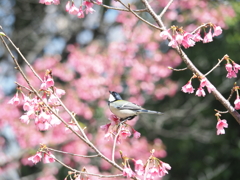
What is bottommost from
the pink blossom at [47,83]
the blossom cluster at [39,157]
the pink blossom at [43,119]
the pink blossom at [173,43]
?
the blossom cluster at [39,157]

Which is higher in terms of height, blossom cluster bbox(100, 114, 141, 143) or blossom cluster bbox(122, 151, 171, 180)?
blossom cluster bbox(100, 114, 141, 143)

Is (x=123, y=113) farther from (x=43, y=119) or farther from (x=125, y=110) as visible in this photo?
(x=43, y=119)

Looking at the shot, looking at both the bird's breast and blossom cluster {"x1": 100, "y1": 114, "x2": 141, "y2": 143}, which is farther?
the bird's breast

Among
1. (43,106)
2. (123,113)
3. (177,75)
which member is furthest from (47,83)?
(177,75)

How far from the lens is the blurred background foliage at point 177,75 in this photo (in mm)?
6957

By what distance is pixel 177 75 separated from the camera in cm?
860

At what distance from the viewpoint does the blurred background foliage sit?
274 inches

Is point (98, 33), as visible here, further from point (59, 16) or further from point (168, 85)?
point (168, 85)

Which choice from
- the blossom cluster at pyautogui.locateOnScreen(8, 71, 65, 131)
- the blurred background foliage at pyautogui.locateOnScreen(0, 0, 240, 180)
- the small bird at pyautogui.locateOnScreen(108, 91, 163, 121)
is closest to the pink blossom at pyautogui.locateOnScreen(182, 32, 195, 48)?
the small bird at pyautogui.locateOnScreen(108, 91, 163, 121)

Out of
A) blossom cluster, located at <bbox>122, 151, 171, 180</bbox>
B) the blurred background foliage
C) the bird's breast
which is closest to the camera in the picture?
blossom cluster, located at <bbox>122, 151, 171, 180</bbox>

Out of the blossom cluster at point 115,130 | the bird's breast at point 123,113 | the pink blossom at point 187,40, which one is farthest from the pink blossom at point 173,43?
the bird's breast at point 123,113

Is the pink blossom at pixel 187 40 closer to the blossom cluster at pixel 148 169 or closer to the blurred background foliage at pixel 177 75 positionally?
the blossom cluster at pixel 148 169

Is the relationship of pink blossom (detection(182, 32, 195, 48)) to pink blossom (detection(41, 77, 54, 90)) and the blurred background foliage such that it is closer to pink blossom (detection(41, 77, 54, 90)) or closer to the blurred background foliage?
pink blossom (detection(41, 77, 54, 90))

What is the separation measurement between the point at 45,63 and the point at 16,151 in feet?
5.57
